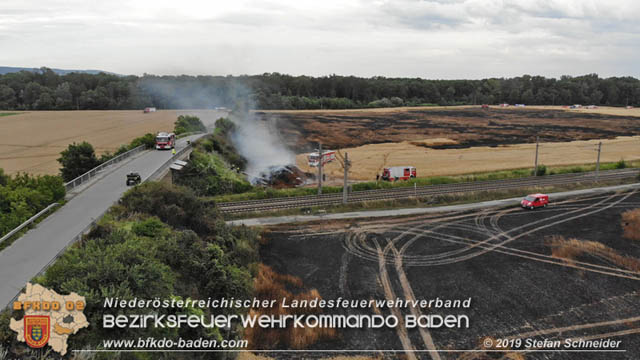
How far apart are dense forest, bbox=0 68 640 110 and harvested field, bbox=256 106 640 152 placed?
78.0 ft

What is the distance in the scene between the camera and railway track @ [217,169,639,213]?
34.7 meters

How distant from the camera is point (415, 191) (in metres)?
40.0

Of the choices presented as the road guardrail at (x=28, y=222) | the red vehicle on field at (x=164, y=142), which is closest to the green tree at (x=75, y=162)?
the red vehicle on field at (x=164, y=142)

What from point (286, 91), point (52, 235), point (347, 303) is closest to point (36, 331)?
point (52, 235)

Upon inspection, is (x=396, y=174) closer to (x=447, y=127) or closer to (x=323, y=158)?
(x=323, y=158)

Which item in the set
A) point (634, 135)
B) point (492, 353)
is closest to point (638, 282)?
point (492, 353)

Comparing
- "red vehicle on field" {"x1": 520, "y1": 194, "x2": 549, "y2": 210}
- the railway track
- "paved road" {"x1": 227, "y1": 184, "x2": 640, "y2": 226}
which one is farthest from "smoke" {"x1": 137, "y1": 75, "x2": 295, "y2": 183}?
"red vehicle on field" {"x1": 520, "y1": 194, "x2": 549, "y2": 210}

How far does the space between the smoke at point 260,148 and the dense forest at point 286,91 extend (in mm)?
37280

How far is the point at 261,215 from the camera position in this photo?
33188 mm

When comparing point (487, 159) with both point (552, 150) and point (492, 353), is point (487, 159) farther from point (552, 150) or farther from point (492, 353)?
point (492, 353)

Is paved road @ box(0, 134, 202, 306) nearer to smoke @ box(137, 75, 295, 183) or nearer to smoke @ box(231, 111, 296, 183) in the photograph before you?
smoke @ box(231, 111, 296, 183)

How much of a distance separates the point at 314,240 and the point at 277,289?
7827mm

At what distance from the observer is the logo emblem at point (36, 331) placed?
34.3ft

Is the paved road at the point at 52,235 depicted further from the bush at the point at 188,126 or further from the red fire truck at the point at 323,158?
the bush at the point at 188,126
